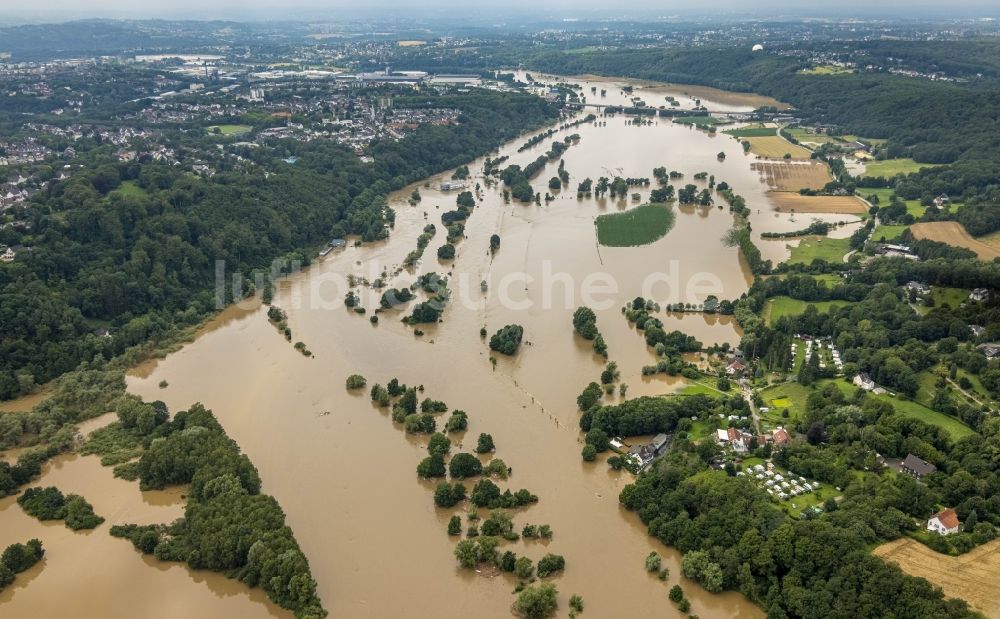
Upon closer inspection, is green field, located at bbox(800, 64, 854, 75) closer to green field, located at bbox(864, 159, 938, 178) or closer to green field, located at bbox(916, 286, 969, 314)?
green field, located at bbox(864, 159, 938, 178)

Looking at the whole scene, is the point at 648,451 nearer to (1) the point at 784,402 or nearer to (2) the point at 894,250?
(1) the point at 784,402

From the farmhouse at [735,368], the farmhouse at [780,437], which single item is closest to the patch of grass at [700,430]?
the farmhouse at [780,437]

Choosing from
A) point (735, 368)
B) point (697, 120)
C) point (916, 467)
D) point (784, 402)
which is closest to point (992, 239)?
point (735, 368)

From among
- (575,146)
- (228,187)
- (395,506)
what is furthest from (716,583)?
(575,146)

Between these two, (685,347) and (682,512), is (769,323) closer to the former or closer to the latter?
(685,347)

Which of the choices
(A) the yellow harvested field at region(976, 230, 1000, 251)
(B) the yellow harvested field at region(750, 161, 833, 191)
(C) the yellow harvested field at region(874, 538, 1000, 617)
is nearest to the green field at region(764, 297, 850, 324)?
(A) the yellow harvested field at region(976, 230, 1000, 251)

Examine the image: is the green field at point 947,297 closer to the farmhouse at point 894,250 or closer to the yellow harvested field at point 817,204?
the farmhouse at point 894,250
